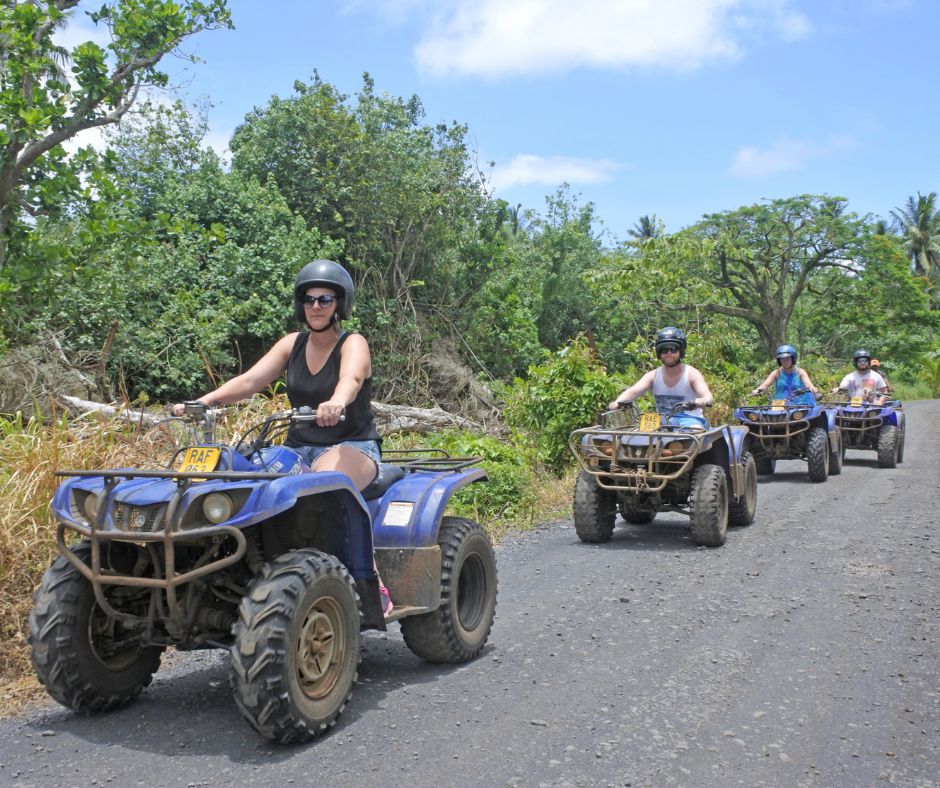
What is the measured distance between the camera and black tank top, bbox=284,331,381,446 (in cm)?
489

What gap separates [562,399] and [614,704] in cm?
894

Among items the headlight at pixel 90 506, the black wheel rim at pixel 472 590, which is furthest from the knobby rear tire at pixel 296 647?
the black wheel rim at pixel 472 590

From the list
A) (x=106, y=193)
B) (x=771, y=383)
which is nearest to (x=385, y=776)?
(x=106, y=193)

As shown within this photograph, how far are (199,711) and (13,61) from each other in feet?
25.4

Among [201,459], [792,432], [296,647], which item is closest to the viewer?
[296,647]

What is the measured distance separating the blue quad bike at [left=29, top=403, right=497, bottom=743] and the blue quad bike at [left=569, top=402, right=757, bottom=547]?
13.6ft

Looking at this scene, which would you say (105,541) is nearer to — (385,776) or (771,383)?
(385,776)

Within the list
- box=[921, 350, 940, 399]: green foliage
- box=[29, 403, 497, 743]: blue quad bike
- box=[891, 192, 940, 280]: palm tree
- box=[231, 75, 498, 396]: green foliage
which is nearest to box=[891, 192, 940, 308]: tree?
box=[891, 192, 940, 280]: palm tree

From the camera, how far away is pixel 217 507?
389cm

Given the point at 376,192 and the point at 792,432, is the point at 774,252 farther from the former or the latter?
the point at 792,432

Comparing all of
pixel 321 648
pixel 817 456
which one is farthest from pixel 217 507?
pixel 817 456

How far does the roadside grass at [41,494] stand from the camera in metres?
5.34

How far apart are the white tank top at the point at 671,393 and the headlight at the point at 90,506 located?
253 inches

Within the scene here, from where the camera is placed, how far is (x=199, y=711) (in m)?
4.41
